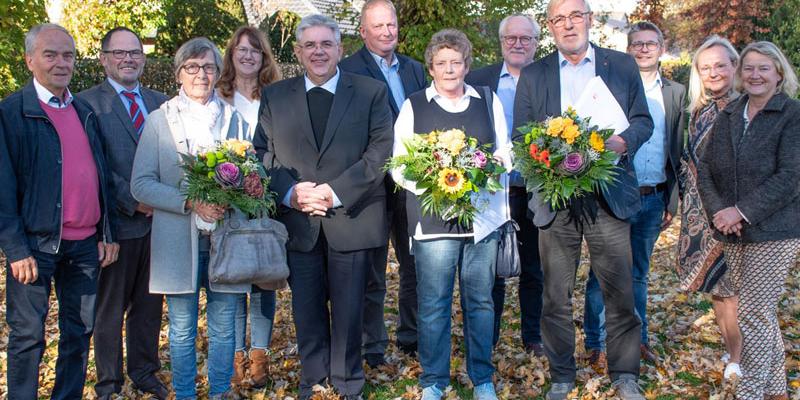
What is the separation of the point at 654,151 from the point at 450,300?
77.5 inches

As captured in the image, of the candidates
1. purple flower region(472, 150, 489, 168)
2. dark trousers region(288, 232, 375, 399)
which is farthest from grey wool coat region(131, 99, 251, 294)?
purple flower region(472, 150, 489, 168)

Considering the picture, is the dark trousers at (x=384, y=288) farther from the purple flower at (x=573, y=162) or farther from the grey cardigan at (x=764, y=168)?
the grey cardigan at (x=764, y=168)

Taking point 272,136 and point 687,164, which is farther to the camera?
point 687,164

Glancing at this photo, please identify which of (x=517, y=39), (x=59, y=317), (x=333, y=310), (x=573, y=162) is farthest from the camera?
(x=517, y=39)

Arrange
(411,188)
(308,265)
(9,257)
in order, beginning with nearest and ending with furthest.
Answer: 1. (9,257)
2. (411,188)
3. (308,265)

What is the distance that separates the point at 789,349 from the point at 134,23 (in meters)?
17.1

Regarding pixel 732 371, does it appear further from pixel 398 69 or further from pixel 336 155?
pixel 398 69

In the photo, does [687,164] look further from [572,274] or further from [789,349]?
[789,349]

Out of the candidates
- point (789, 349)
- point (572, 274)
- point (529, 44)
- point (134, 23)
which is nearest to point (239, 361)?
point (572, 274)

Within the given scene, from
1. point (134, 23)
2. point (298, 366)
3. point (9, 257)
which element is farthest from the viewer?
point (134, 23)

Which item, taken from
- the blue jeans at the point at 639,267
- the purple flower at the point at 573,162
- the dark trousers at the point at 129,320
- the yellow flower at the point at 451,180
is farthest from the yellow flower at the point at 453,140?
the dark trousers at the point at 129,320

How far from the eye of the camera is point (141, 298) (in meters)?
5.70

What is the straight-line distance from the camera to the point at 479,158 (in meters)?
4.80

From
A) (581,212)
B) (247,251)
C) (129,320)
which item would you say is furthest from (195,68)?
(581,212)
